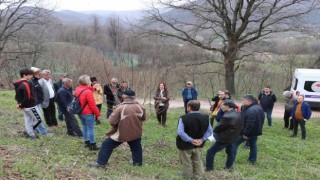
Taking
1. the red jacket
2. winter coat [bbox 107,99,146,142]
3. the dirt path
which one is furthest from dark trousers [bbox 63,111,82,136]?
the dirt path

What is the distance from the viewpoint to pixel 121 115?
21.1 ft

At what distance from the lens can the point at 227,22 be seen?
2567 cm

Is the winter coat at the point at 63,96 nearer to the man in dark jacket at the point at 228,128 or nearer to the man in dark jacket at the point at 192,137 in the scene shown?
the man in dark jacket at the point at 192,137

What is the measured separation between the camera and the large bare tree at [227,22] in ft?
79.8

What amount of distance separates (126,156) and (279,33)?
20692 mm

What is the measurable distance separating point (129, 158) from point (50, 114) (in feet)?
11.7

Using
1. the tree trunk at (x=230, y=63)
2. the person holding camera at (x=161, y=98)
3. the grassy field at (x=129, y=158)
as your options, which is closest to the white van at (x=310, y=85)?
the tree trunk at (x=230, y=63)

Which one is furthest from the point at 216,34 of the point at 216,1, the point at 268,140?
the point at 268,140

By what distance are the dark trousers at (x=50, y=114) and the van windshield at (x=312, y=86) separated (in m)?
15.9

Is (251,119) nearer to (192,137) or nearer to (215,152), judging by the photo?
(215,152)

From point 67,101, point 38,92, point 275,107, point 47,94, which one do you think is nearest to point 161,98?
point 67,101

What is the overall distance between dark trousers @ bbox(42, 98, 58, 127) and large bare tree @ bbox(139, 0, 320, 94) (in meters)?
15.6

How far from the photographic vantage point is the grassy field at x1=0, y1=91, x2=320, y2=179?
579 cm

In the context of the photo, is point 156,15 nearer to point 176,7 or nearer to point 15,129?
point 176,7
